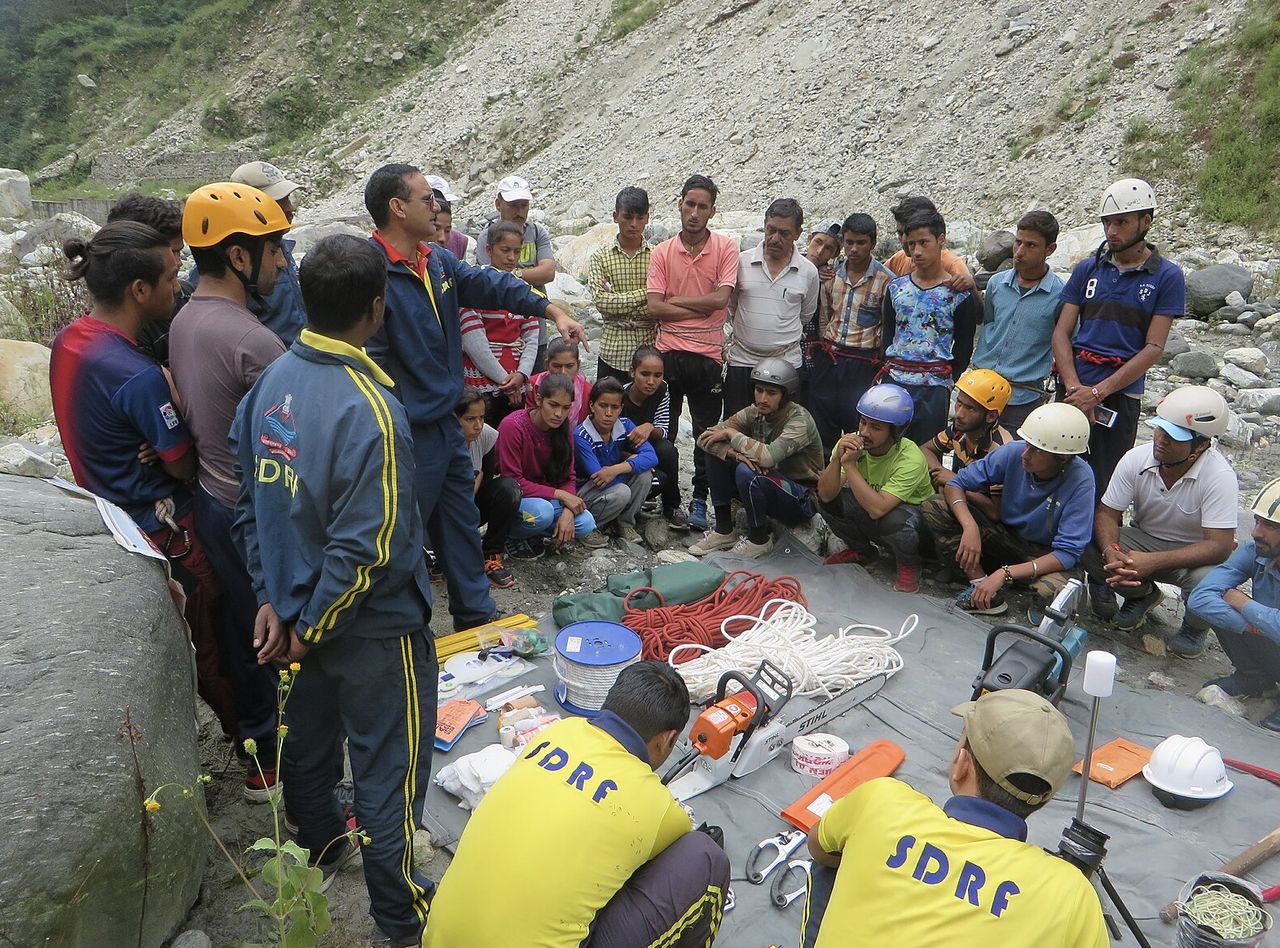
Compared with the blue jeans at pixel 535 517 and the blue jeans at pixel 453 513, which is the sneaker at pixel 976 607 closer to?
the blue jeans at pixel 535 517

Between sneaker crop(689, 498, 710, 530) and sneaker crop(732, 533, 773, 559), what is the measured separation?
363 mm

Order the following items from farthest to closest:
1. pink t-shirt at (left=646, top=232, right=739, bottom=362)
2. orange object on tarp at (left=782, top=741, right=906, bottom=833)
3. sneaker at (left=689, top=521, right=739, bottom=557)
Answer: pink t-shirt at (left=646, top=232, right=739, bottom=362) < sneaker at (left=689, top=521, right=739, bottom=557) < orange object on tarp at (left=782, top=741, right=906, bottom=833)

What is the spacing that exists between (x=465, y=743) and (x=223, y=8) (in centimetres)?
3658

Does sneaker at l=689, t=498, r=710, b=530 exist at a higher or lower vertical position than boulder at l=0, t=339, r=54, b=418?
lower

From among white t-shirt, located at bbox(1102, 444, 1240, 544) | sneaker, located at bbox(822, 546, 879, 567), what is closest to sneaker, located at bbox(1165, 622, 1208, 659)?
white t-shirt, located at bbox(1102, 444, 1240, 544)

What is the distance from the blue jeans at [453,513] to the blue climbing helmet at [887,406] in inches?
82.1

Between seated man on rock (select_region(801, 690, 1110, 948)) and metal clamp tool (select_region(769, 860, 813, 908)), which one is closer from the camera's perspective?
seated man on rock (select_region(801, 690, 1110, 948))

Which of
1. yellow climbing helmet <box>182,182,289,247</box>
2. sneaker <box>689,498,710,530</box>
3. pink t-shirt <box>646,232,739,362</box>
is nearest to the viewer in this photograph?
yellow climbing helmet <box>182,182,289,247</box>

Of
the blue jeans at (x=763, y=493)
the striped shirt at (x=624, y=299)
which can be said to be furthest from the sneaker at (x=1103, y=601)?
the striped shirt at (x=624, y=299)

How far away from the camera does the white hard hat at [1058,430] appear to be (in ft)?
14.2

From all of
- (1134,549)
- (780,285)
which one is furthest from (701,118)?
(1134,549)

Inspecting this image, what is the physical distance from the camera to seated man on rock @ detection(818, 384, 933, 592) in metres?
4.80

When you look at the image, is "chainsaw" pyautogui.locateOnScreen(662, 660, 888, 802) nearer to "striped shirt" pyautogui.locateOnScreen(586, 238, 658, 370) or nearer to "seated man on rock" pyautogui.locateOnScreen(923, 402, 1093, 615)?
"seated man on rock" pyautogui.locateOnScreen(923, 402, 1093, 615)

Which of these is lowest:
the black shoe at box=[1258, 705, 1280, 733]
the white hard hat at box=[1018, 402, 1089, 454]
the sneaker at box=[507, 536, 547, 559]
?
the black shoe at box=[1258, 705, 1280, 733]
